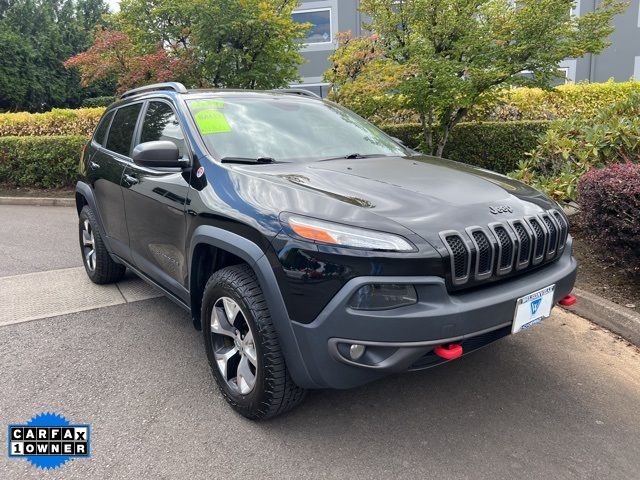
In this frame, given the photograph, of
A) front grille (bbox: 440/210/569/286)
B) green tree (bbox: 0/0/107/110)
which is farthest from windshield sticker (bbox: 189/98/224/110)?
green tree (bbox: 0/0/107/110)

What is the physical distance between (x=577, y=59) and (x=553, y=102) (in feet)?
29.0

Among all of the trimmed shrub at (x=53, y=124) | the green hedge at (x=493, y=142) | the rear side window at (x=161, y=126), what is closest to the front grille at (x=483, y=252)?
the rear side window at (x=161, y=126)

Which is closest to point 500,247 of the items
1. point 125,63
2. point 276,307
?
point 276,307

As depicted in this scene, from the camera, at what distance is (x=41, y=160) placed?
9938 mm

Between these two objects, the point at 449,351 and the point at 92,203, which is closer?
the point at 449,351

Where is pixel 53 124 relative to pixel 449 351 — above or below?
above

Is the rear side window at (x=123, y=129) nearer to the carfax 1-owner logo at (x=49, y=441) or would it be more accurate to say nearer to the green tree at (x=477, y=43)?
the carfax 1-owner logo at (x=49, y=441)

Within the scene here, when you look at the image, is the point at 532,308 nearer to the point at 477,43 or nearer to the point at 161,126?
the point at 161,126

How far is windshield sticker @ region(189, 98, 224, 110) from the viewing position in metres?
3.15

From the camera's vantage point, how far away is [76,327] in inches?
148

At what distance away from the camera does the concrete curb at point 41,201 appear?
934 centimetres

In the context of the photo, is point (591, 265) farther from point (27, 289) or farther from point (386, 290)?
point (27, 289)

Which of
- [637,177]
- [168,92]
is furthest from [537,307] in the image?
[168,92]

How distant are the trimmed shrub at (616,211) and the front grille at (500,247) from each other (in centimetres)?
128
